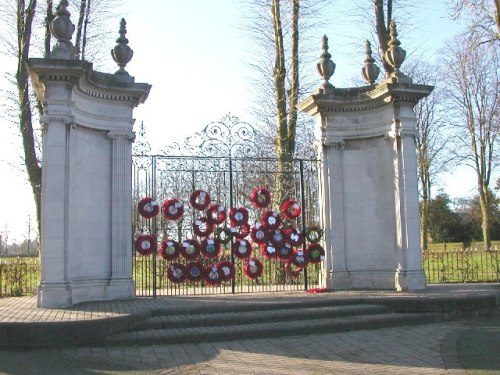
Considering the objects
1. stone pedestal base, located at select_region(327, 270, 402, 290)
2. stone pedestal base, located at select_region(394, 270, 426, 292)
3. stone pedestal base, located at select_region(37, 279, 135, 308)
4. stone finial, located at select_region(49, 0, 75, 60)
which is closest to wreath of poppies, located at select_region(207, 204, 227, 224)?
stone pedestal base, located at select_region(37, 279, 135, 308)

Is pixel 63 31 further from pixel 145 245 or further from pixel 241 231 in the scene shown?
pixel 241 231

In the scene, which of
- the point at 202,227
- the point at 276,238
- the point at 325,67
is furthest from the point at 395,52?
the point at 202,227

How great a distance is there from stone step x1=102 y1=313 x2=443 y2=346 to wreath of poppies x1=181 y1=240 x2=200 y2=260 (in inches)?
143

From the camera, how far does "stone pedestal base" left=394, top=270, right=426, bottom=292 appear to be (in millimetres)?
12414

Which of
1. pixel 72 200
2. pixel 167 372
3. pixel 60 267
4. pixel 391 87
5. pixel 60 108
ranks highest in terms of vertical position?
pixel 391 87

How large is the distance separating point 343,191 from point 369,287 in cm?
242

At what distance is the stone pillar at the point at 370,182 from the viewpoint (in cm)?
1270

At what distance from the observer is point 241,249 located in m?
13.5

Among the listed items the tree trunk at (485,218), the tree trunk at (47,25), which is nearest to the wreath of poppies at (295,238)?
the tree trunk at (47,25)

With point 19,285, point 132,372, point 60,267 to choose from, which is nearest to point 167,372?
point 132,372

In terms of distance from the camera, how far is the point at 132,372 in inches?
270

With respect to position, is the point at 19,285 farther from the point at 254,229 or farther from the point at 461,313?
the point at 461,313

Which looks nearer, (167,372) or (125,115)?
(167,372)

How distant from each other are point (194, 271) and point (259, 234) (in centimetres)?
192
